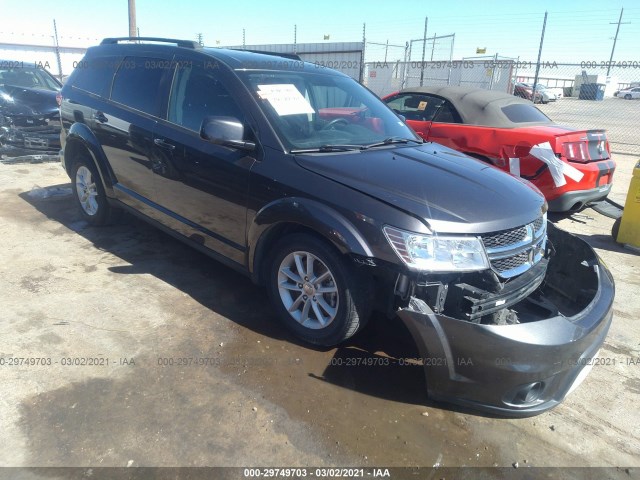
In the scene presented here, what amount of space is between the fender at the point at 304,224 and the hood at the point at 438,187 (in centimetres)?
22

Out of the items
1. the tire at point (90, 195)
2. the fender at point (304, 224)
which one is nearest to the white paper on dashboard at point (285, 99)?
the fender at point (304, 224)

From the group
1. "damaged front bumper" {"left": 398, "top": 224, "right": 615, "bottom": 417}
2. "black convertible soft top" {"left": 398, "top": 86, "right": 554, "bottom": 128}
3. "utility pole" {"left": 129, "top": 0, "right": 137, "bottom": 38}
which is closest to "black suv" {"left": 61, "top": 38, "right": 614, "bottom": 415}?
"damaged front bumper" {"left": 398, "top": 224, "right": 615, "bottom": 417}

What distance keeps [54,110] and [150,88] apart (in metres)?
5.89

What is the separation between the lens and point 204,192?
3.58 meters

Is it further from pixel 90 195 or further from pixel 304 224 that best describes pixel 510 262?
pixel 90 195

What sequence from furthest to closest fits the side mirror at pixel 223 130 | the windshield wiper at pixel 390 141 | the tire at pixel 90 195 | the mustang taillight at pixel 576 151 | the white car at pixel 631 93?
the white car at pixel 631 93, the mustang taillight at pixel 576 151, the tire at pixel 90 195, the windshield wiper at pixel 390 141, the side mirror at pixel 223 130

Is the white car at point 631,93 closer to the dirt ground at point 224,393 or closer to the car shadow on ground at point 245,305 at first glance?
the dirt ground at point 224,393

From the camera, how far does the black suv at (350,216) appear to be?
2.47 m

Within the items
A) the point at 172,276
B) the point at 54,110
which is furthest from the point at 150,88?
the point at 54,110

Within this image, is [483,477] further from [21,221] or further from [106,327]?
[21,221]

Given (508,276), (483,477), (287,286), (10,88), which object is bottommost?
(483,477)

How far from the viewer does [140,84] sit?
167 inches

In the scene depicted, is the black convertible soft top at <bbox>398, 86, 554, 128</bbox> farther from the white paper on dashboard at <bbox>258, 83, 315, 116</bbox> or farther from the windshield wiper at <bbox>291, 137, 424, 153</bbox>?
the white paper on dashboard at <bbox>258, 83, 315, 116</bbox>

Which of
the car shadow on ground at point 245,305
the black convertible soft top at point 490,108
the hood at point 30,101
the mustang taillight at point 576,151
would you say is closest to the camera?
the car shadow on ground at point 245,305
